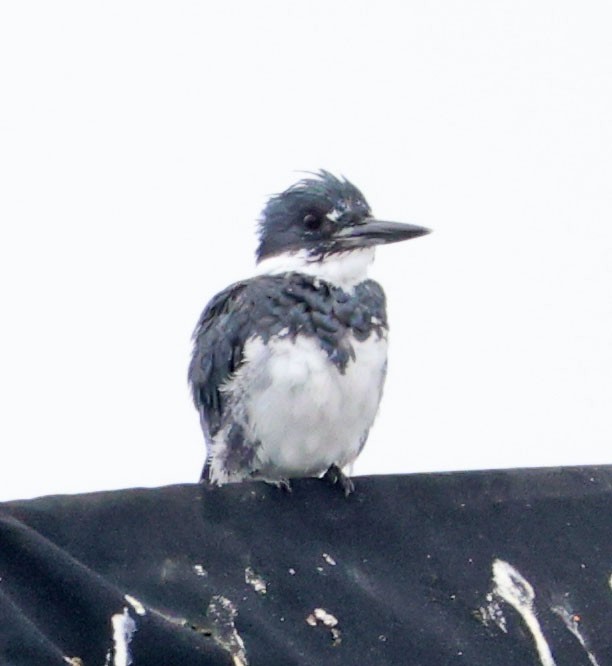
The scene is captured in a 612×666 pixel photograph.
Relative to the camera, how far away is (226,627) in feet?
6.73

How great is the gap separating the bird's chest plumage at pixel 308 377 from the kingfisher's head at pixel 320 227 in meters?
0.15

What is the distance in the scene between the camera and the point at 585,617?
2.34m

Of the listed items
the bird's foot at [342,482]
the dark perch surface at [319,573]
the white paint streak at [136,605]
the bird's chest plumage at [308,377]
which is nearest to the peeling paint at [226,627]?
the dark perch surface at [319,573]

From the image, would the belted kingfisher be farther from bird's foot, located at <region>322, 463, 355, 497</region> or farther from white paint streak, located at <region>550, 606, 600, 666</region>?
white paint streak, located at <region>550, 606, 600, 666</region>

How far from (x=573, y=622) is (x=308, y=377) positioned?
952 mm

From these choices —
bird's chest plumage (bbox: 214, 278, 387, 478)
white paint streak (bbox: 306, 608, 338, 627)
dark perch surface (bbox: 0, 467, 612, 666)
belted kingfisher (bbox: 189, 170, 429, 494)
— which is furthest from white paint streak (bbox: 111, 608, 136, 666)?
bird's chest plumage (bbox: 214, 278, 387, 478)

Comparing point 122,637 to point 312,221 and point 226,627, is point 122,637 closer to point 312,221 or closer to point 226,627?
point 226,627

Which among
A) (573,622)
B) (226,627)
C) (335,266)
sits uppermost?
(335,266)

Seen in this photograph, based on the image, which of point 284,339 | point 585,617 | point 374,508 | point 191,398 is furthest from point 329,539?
point 191,398

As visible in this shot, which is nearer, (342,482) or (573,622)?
(573,622)

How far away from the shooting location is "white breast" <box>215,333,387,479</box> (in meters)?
3.12

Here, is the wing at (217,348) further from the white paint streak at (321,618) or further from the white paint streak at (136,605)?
the white paint streak at (136,605)

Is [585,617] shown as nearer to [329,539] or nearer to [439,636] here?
[439,636]

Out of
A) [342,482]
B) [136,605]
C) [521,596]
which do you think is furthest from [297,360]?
[136,605]
